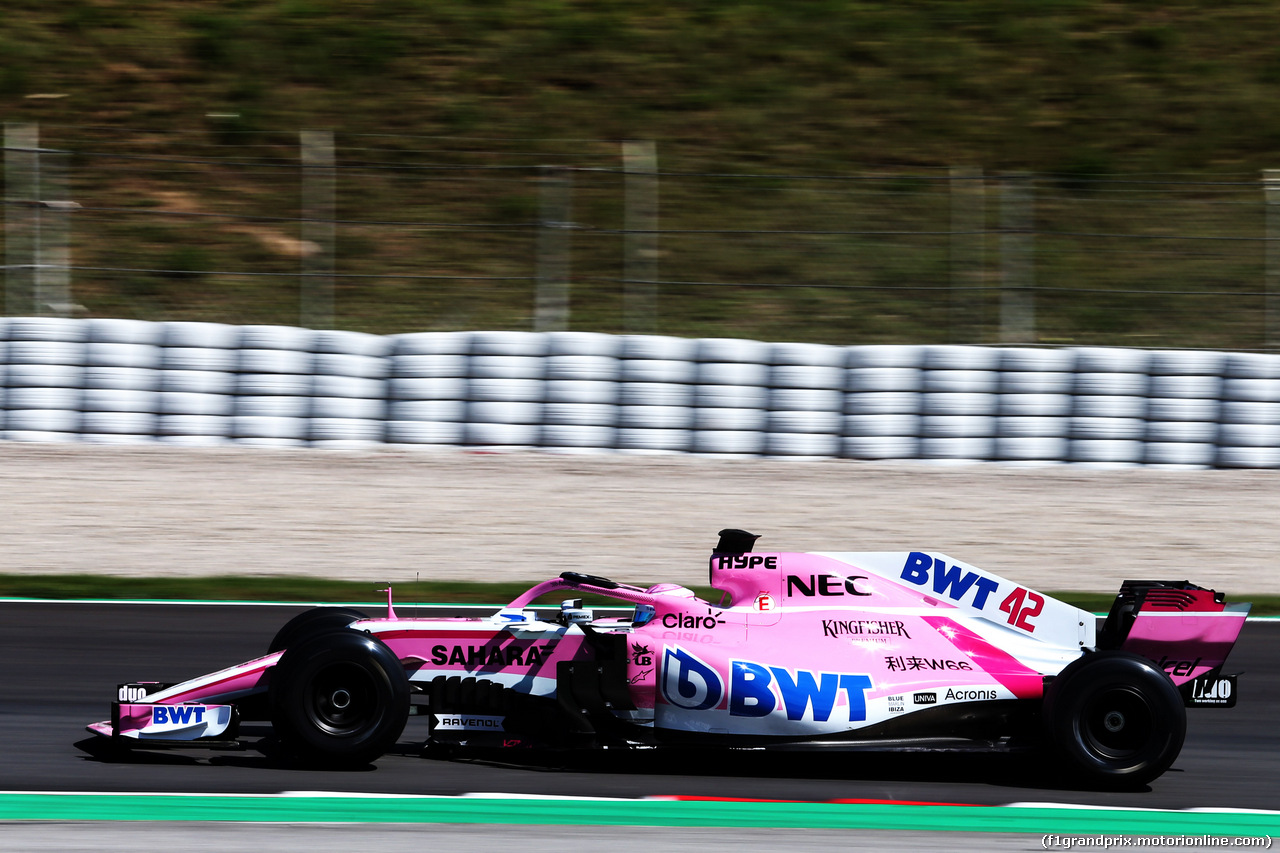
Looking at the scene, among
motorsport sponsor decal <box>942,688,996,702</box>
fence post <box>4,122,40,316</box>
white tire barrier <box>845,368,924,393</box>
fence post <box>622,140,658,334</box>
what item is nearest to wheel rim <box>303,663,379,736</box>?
motorsport sponsor decal <box>942,688,996,702</box>

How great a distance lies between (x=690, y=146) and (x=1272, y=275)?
21.6 feet

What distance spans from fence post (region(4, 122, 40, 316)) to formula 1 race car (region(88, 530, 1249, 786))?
807 cm

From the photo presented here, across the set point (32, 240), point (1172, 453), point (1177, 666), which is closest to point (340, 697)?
point (1177, 666)

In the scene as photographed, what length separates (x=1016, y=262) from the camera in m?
12.8

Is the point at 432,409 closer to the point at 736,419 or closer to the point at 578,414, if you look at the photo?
the point at 578,414

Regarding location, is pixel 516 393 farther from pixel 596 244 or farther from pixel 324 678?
pixel 324 678

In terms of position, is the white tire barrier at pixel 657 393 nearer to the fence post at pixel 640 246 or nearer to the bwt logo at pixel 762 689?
the fence post at pixel 640 246

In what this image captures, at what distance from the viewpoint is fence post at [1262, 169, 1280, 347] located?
13094 millimetres

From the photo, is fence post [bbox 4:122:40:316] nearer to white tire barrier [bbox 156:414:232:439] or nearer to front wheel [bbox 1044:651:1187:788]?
white tire barrier [bbox 156:414:232:439]

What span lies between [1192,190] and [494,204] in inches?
285

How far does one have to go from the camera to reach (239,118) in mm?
17547

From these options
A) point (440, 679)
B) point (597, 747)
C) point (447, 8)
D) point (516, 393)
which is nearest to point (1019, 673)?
point (597, 747)

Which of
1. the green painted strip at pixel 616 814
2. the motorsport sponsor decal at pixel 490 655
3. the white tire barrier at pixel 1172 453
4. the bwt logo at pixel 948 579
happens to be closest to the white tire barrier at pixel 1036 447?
the white tire barrier at pixel 1172 453

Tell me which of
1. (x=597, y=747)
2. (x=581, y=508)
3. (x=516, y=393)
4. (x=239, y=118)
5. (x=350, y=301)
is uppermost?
(x=239, y=118)
